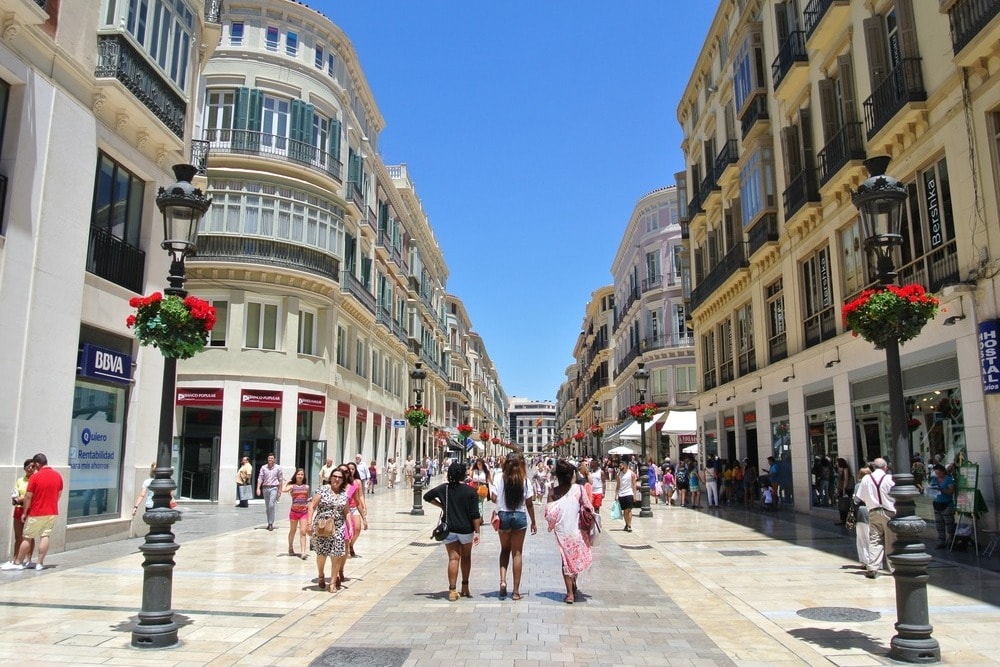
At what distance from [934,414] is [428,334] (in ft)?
148

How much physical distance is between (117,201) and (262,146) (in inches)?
514

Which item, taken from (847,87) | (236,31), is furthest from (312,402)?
(847,87)

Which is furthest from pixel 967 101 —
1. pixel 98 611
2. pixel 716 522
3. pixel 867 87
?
pixel 98 611

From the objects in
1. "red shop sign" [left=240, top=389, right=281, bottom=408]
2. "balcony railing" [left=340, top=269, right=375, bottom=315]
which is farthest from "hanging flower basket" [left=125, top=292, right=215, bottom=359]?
"balcony railing" [left=340, top=269, right=375, bottom=315]

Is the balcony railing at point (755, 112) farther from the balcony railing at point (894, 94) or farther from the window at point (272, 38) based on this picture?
the window at point (272, 38)

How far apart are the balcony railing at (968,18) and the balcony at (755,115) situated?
9732mm

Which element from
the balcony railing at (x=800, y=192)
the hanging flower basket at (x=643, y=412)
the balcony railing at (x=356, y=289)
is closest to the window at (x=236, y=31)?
the balcony railing at (x=356, y=289)

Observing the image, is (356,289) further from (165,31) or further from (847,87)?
(847,87)

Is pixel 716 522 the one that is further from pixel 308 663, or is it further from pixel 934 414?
pixel 308 663

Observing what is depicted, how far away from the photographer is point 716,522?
61.8 ft

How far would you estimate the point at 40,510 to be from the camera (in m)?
10.5

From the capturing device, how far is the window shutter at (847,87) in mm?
16609

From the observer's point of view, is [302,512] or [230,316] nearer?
[302,512]

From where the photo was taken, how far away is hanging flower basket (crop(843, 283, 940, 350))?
704cm
